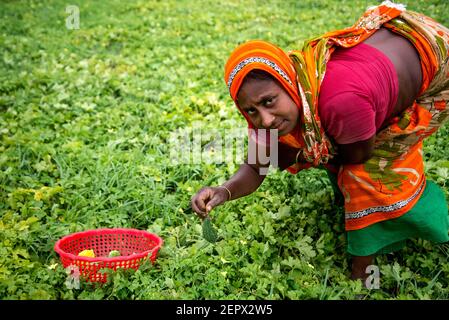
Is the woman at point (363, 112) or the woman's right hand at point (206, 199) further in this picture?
the woman's right hand at point (206, 199)

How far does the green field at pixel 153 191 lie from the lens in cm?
256

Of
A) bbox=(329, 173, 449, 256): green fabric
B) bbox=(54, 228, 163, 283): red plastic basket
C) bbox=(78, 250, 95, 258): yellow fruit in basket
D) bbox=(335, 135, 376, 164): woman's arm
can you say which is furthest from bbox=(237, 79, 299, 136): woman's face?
bbox=(78, 250, 95, 258): yellow fruit in basket

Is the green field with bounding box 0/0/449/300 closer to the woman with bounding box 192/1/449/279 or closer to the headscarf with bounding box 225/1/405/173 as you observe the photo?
the woman with bounding box 192/1/449/279

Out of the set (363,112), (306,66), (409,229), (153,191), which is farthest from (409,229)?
(153,191)

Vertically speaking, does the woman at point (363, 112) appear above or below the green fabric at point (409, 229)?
above

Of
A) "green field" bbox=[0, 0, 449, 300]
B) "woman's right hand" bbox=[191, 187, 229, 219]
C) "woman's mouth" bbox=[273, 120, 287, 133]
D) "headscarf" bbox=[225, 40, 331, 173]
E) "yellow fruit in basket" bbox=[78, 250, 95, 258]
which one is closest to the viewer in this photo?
"headscarf" bbox=[225, 40, 331, 173]

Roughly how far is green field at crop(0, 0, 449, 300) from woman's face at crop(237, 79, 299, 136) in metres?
0.79

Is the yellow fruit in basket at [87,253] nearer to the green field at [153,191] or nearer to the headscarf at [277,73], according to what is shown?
the green field at [153,191]

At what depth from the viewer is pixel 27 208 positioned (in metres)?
3.16

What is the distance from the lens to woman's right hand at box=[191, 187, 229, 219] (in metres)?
2.46

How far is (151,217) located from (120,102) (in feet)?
6.33

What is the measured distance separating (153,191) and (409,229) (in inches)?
61.0

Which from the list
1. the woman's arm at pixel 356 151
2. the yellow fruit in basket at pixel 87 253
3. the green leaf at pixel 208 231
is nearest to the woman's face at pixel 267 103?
the woman's arm at pixel 356 151

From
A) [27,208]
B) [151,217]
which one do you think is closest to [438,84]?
[151,217]
